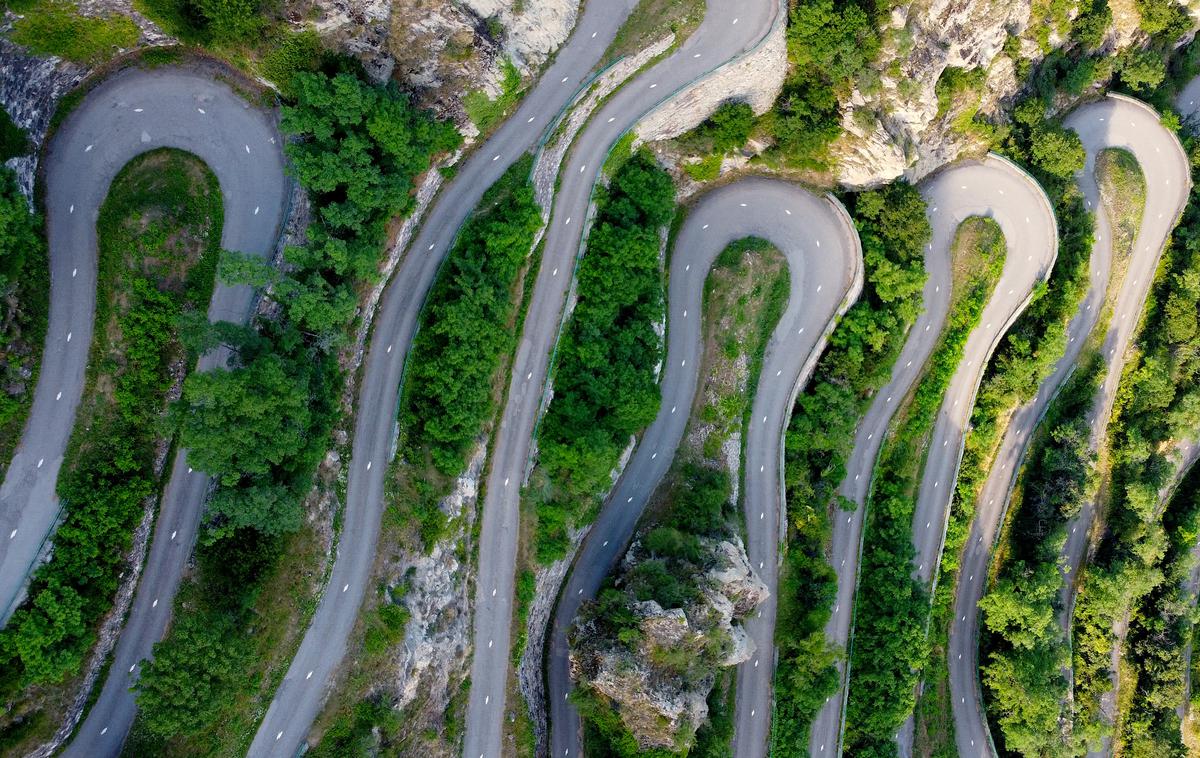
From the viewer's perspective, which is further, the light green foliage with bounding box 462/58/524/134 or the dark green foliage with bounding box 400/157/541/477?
the light green foliage with bounding box 462/58/524/134

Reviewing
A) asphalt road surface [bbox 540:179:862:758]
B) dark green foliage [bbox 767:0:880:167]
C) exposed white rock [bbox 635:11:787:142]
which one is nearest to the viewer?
dark green foliage [bbox 767:0:880:167]

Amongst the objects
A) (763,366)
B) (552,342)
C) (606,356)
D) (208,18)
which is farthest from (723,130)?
(208,18)

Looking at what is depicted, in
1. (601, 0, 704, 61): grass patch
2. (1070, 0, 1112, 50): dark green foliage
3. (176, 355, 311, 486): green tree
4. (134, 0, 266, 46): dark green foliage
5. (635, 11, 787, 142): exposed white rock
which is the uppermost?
(1070, 0, 1112, 50): dark green foliage

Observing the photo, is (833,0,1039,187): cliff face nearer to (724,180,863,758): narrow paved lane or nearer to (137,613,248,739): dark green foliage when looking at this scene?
(724,180,863,758): narrow paved lane

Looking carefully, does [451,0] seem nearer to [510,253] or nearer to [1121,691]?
[510,253]

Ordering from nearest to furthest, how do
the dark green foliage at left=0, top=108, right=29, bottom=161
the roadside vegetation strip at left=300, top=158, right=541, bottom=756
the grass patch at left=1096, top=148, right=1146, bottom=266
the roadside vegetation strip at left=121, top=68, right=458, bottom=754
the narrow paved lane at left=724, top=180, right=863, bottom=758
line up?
the roadside vegetation strip at left=121, top=68, right=458, bottom=754
the dark green foliage at left=0, top=108, right=29, bottom=161
the roadside vegetation strip at left=300, top=158, right=541, bottom=756
the narrow paved lane at left=724, top=180, right=863, bottom=758
the grass patch at left=1096, top=148, right=1146, bottom=266

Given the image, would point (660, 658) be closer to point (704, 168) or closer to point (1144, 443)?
point (704, 168)

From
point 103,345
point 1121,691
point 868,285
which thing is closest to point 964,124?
point 868,285

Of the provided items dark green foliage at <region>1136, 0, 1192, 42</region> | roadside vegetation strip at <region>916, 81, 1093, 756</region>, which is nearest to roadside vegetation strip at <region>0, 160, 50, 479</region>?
roadside vegetation strip at <region>916, 81, 1093, 756</region>
